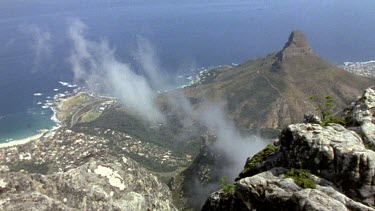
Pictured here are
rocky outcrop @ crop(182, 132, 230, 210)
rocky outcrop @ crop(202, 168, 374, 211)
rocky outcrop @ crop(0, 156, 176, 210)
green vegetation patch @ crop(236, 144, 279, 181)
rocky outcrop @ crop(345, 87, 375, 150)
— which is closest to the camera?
rocky outcrop @ crop(0, 156, 176, 210)

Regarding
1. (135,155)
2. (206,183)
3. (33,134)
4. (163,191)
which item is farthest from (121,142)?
(163,191)

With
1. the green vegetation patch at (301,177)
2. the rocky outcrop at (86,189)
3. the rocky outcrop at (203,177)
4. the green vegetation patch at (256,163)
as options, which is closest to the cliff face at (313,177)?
the green vegetation patch at (301,177)

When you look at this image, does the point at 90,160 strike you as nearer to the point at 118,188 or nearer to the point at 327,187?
the point at 118,188

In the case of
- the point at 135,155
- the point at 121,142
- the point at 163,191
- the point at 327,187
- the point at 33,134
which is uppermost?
the point at 33,134

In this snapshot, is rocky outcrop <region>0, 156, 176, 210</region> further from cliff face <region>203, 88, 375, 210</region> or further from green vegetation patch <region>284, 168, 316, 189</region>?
green vegetation patch <region>284, 168, 316, 189</region>

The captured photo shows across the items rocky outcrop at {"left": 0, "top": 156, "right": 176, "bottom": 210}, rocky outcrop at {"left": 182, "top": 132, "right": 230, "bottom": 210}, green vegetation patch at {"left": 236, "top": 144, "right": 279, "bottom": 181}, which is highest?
rocky outcrop at {"left": 182, "top": 132, "right": 230, "bottom": 210}

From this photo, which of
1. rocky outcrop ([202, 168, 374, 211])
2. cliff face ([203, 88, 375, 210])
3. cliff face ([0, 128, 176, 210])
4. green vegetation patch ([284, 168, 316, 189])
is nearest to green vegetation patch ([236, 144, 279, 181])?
cliff face ([203, 88, 375, 210])
